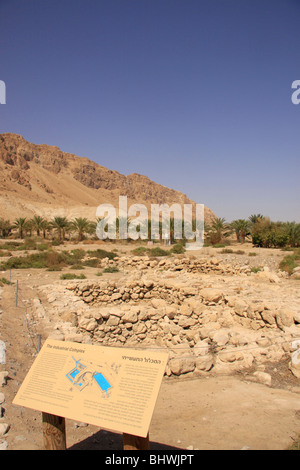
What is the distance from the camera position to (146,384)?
281cm

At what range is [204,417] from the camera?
4.46 m

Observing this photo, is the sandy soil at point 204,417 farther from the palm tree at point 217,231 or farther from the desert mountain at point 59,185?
the desert mountain at point 59,185

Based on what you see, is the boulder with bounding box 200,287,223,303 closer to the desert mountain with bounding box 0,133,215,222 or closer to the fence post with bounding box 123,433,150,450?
the fence post with bounding box 123,433,150,450

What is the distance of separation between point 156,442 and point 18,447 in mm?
1597

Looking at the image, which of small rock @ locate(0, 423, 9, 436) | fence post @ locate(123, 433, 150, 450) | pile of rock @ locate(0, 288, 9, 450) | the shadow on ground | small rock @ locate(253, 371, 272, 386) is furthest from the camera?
small rock @ locate(253, 371, 272, 386)

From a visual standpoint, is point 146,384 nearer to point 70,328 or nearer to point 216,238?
point 70,328

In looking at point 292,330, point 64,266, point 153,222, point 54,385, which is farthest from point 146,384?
point 153,222

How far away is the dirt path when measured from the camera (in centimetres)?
377

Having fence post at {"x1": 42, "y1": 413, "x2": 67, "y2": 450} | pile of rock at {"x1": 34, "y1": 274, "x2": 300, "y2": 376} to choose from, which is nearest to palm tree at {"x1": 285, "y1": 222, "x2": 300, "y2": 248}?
pile of rock at {"x1": 34, "y1": 274, "x2": 300, "y2": 376}

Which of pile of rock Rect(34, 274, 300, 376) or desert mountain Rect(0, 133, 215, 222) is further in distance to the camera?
desert mountain Rect(0, 133, 215, 222)

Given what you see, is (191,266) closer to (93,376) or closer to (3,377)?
(3,377)

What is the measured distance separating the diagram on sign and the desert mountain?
5996 centimetres

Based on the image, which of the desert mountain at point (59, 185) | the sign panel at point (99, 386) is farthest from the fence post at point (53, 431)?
the desert mountain at point (59, 185)

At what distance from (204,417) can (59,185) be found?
104540 mm
